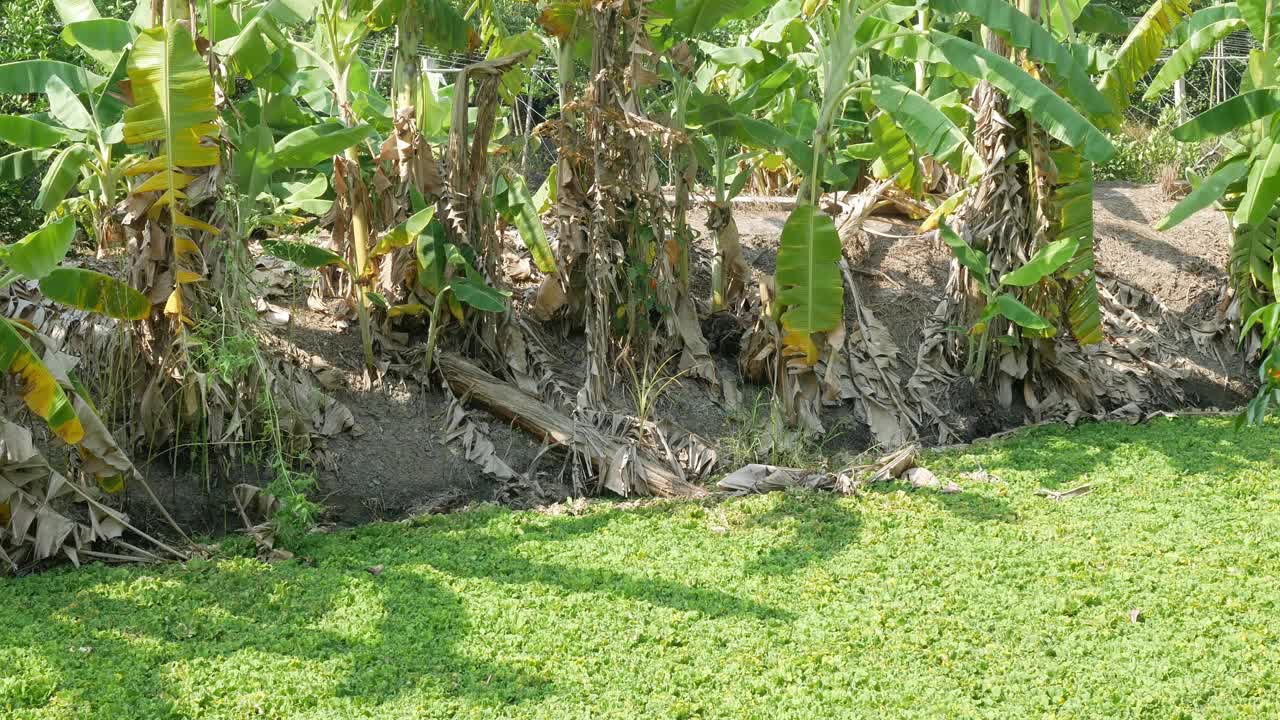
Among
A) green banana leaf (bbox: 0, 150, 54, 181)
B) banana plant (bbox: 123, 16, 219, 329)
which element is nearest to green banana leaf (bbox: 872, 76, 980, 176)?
banana plant (bbox: 123, 16, 219, 329)

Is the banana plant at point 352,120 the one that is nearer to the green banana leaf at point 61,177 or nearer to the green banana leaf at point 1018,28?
the green banana leaf at point 61,177

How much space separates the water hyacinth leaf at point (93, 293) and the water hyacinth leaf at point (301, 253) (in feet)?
3.65

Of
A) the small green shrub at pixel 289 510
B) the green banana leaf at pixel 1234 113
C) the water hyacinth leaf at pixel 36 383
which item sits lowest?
the small green shrub at pixel 289 510

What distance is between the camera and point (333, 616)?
523 cm

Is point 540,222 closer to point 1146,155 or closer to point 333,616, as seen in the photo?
point 333,616

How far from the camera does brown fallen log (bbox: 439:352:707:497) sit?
7.04 metres

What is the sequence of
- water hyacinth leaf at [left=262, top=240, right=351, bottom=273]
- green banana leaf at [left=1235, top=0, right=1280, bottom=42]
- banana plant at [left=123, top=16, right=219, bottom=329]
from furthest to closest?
green banana leaf at [left=1235, top=0, right=1280, bottom=42] < water hyacinth leaf at [left=262, top=240, right=351, bottom=273] < banana plant at [left=123, top=16, right=219, bottom=329]

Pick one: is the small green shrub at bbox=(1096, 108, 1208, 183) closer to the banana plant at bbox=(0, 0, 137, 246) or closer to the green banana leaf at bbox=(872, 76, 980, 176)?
the green banana leaf at bbox=(872, 76, 980, 176)

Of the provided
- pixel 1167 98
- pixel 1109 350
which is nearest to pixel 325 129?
pixel 1109 350

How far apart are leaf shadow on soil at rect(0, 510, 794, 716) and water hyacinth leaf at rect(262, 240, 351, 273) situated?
5.41ft

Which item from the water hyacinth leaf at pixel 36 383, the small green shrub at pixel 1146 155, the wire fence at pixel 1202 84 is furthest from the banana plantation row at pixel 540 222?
the wire fence at pixel 1202 84

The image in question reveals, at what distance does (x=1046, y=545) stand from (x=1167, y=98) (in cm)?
1647

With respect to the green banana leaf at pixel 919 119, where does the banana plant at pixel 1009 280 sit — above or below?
below

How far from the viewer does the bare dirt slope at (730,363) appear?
22.9ft
